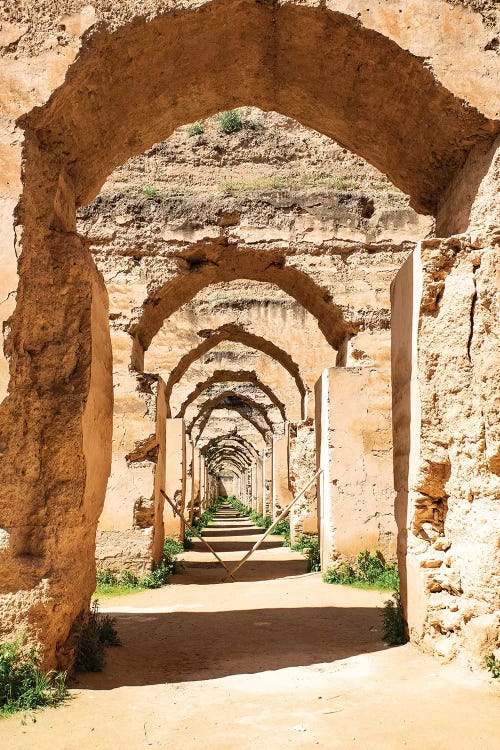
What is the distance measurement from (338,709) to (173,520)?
8998 millimetres

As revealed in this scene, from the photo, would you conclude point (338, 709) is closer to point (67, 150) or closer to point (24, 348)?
point (24, 348)

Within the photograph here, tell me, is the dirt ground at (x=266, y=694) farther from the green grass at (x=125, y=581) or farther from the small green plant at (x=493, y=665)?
the green grass at (x=125, y=581)

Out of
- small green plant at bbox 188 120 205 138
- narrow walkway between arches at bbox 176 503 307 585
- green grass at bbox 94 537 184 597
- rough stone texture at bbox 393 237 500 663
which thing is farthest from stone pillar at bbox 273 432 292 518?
rough stone texture at bbox 393 237 500 663

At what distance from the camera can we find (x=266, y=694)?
3.80m

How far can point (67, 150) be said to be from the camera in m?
4.45

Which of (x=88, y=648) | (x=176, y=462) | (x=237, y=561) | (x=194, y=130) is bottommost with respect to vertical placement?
(x=237, y=561)

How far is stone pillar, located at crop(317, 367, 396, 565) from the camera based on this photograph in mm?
8586

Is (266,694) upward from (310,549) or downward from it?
upward

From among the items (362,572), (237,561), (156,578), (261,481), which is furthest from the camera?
(261,481)

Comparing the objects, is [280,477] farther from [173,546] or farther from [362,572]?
[362,572]

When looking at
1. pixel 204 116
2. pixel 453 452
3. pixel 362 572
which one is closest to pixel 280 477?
pixel 362 572

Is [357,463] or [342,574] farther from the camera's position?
[357,463]

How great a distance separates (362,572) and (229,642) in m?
3.37

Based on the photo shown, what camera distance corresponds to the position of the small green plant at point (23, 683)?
342 centimetres
